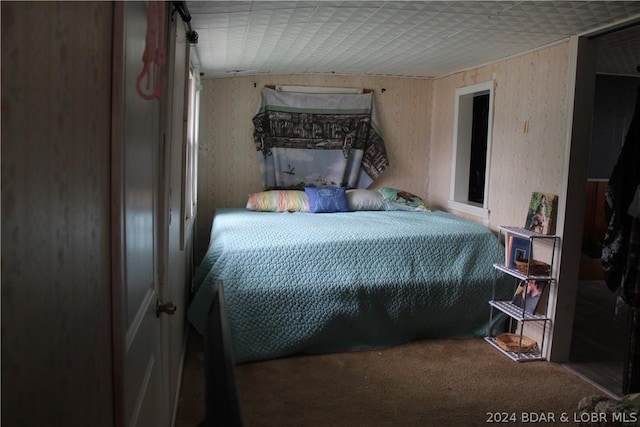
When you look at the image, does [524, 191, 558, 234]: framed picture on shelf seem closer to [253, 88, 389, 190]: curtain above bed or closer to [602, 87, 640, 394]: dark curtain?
[602, 87, 640, 394]: dark curtain

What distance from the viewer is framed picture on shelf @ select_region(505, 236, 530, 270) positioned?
331cm

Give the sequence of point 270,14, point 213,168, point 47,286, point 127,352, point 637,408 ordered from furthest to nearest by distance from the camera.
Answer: point 213,168
point 270,14
point 637,408
point 127,352
point 47,286

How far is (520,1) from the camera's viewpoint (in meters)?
2.25

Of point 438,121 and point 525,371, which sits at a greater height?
point 438,121

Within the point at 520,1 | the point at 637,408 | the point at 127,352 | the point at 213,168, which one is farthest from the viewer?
the point at 213,168

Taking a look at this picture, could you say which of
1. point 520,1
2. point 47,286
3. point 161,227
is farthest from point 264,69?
point 47,286

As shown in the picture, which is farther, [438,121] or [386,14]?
[438,121]

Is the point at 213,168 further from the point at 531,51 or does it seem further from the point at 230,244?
the point at 531,51

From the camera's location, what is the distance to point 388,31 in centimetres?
289

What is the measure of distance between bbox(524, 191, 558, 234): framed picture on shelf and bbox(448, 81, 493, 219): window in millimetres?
1015

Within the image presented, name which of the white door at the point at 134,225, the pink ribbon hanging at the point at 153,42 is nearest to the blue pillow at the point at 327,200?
the white door at the point at 134,225

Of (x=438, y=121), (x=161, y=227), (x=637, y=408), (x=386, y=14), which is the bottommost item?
(x=637, y=408)

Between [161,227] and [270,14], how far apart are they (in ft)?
4.73

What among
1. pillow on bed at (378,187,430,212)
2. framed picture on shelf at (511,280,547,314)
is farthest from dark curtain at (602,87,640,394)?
pillow on bed at (378,187,430,212)
